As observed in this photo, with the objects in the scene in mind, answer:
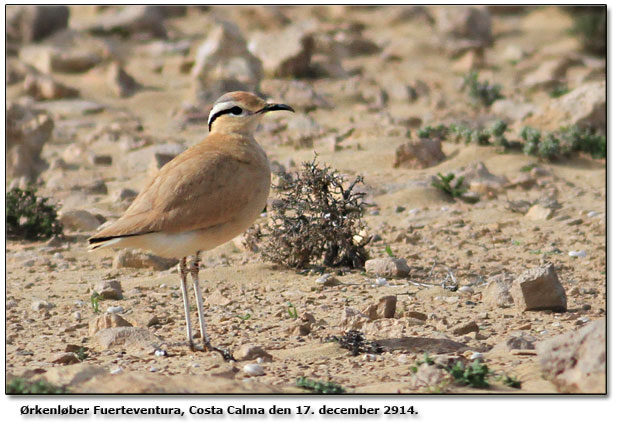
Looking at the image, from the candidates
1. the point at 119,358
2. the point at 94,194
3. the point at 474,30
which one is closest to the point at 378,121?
the point at 94,194

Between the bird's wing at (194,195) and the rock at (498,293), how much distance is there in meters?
1.86

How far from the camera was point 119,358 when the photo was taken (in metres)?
5.61

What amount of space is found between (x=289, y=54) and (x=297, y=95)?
1.32 meters

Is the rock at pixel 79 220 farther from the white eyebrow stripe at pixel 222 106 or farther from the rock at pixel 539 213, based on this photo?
the rock at pixel 539 213

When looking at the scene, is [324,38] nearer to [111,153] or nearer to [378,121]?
[378,121]

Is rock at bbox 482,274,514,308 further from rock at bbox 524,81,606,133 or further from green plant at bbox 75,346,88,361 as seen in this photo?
rock at bbox 524,81,606,133

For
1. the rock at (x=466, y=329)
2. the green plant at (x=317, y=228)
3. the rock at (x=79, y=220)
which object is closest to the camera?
the rock at (x=466, y=329)

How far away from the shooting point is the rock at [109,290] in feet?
22.3

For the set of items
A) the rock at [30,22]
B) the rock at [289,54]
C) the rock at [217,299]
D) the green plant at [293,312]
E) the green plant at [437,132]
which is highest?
the rock at [30,22]

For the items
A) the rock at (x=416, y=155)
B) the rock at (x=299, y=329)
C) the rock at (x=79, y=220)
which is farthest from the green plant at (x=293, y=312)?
the rock at (x=416, y=155)

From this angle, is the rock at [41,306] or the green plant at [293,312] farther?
the rock at [41,306]

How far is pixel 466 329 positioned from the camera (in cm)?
592

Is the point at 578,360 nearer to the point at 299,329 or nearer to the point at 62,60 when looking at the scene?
the point at 299,329

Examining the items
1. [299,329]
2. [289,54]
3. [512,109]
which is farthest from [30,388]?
[289,54]
